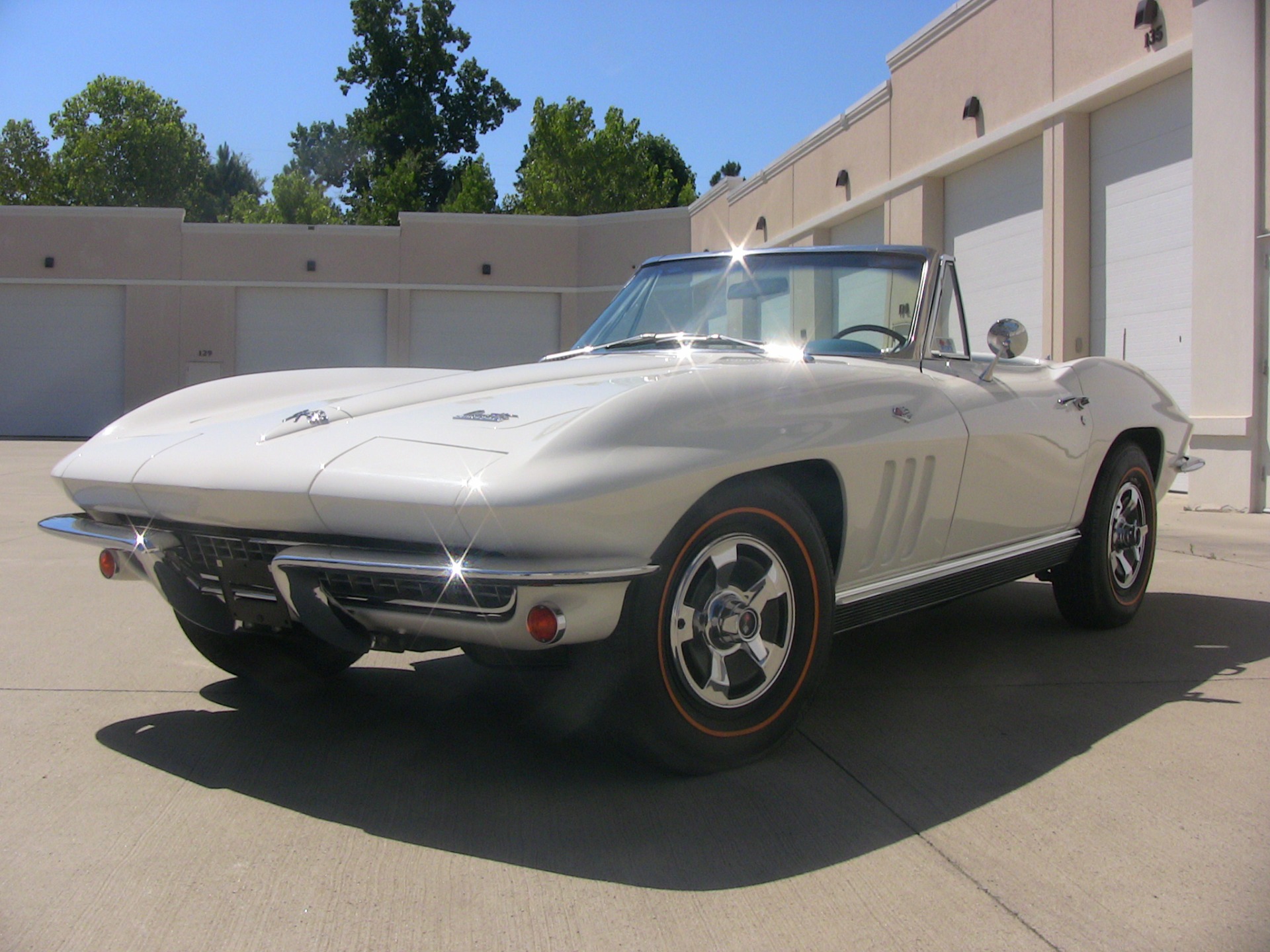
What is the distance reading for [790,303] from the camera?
12.6ft

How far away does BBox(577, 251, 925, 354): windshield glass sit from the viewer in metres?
3.70

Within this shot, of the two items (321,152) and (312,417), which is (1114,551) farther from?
(321,152)

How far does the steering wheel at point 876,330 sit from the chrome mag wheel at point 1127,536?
1.32m

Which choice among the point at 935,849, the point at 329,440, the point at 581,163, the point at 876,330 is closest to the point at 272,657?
the point at 329,440

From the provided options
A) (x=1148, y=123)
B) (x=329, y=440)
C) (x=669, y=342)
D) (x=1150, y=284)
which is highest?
(x=1148, y=123)

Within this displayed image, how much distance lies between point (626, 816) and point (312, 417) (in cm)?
130

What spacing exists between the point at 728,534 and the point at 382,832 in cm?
103

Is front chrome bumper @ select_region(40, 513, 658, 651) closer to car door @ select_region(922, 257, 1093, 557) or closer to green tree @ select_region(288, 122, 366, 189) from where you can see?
car door @ select_region(922, 257, 1093, 557)

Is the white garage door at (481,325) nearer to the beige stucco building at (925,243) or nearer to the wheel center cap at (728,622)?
the beige stucco building at (925,243)

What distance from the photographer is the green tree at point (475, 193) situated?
146ft

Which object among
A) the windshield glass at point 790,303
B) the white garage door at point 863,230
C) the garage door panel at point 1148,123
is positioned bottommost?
the windshield glass at point 790,303

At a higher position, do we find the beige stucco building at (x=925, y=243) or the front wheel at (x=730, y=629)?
the beige stucco building at (x=925, y=243)

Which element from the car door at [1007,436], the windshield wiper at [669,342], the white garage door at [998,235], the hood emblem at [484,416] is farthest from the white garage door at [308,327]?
the hood emblem at [484,416]

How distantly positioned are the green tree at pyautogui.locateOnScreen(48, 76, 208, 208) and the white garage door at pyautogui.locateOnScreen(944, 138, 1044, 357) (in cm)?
4900
